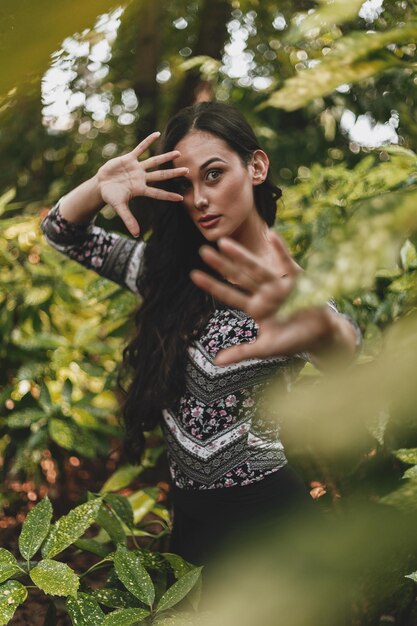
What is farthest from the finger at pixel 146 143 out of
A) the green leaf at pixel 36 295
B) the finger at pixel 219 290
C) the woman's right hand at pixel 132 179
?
the finger at pixel 219 290

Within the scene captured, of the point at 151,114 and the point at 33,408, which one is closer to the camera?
the point at 33,408

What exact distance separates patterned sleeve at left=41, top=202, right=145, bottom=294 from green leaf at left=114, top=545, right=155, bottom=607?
728 mm

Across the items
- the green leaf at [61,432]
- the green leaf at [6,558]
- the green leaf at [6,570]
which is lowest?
the green leaf at [61,432]

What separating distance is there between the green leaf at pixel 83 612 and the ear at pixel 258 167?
2.86 ft

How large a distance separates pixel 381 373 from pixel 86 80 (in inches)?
101

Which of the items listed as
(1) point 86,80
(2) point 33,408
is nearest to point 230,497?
(2) point 33,408

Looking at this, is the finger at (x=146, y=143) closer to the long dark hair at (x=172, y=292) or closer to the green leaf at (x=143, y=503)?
the long dark hair at (x=172, y=292)

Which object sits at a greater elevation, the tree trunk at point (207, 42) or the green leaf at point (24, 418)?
the tree trunk at point (207, 42)

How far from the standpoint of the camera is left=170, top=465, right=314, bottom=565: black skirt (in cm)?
120

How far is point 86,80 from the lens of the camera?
2537 millimetres

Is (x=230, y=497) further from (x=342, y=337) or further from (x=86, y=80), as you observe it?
(x=86, y=80)

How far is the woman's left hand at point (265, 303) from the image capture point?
0.42m

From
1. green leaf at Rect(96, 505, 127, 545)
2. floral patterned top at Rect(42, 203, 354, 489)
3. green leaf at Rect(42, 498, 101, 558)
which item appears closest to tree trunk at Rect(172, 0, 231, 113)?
floral patterned top at Rect(42, 203, 354, 489)

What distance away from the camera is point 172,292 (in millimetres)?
1423
